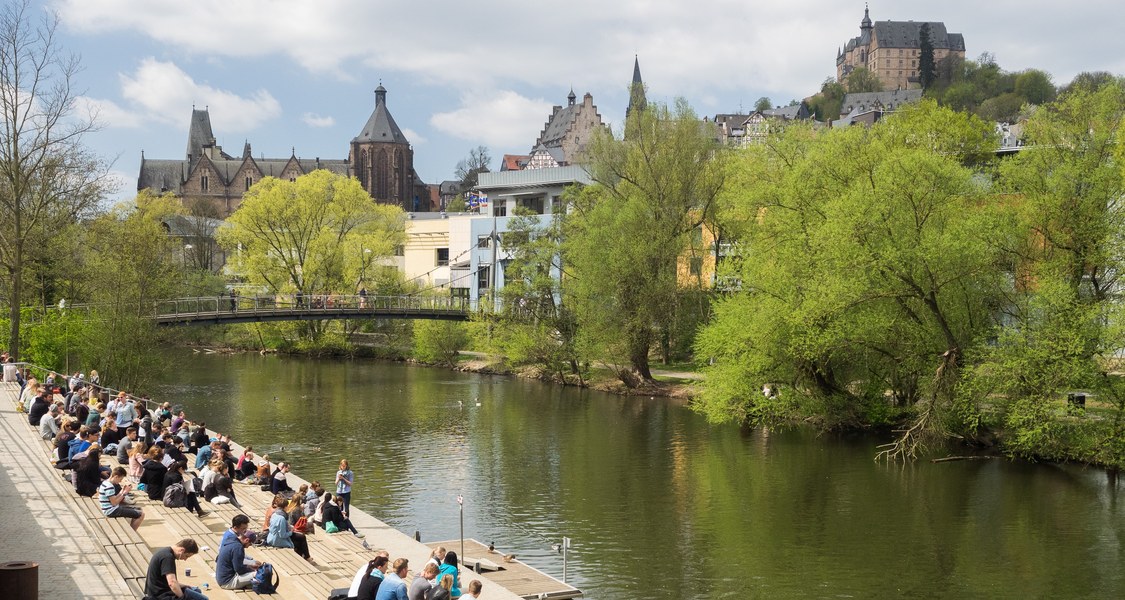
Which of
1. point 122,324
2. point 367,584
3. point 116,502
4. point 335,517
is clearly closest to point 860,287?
point 335,517

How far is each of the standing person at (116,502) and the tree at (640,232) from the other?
109ft

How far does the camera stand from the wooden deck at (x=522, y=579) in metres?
18.7

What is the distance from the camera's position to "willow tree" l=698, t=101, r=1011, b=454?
33969mm

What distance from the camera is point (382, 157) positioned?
16338cm

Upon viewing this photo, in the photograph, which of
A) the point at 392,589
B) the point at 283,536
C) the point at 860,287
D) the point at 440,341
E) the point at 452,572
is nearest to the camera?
the point at 392,589

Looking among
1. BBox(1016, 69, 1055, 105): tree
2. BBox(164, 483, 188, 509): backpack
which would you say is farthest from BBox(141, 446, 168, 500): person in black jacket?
BBox(1016, 69, 1055, 105): tree

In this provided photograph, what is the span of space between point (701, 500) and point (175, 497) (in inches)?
538

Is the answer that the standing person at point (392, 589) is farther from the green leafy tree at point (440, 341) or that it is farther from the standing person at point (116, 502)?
the green leafy tree at point (440, 341)

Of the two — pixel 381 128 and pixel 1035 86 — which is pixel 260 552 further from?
pixel 1035 86

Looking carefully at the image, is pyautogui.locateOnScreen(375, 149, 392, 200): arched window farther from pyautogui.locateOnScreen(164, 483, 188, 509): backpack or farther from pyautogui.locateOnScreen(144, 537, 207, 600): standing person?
pyautogui.locateOnScreen(144, 537, 207, 600): standing person

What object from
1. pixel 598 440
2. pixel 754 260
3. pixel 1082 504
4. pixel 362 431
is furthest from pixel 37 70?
pixel 1082 504

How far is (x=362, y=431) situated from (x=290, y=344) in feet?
117

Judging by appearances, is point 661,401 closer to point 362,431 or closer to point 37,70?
point 362,431

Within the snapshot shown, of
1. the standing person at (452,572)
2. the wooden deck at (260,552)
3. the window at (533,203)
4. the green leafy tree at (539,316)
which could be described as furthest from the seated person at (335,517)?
the window at (533,203)
